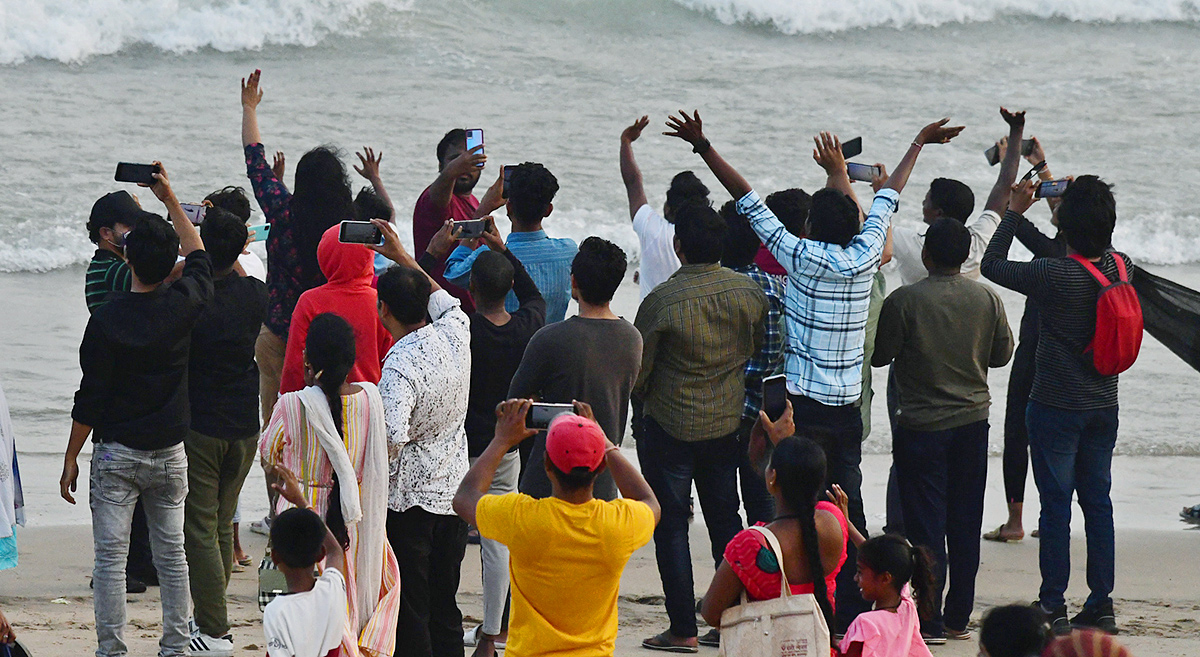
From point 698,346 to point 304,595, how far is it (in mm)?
1922

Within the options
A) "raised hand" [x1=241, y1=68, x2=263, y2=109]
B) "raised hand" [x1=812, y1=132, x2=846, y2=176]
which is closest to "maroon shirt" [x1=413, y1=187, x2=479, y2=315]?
"raised hand" [x1=241, y1=68, x2=263, y2=109]

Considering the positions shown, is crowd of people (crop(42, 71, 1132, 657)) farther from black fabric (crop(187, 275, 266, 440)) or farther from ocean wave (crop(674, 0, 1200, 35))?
ocean wave (crop(674, 0, 1200, 35))

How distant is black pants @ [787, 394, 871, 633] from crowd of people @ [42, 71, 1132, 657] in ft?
0.04

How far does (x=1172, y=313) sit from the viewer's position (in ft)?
21.8

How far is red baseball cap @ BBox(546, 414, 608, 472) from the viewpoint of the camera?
3.41 m

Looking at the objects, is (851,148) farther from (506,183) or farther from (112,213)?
(112,213)

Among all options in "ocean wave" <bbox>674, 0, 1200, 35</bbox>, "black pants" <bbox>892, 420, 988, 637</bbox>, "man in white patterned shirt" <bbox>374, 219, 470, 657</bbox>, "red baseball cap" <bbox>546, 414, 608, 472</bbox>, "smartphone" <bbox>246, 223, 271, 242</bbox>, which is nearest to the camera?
"red baseball cap" <bbox>546, 414, 608, 472</bbox>

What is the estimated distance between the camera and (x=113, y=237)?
5.18 metres

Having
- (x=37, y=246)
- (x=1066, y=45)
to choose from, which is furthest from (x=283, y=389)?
(x=1066, y=45)

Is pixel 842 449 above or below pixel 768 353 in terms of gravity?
below

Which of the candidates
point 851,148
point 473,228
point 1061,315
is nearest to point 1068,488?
point 1061,315

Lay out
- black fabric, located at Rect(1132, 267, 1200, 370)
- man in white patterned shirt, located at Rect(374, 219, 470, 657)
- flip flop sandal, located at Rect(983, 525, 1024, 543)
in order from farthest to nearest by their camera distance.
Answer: flip flop sandal, located at Rect(983, 525, 1024, 543), black fabric, located at Rect(1132, 267, 1200, 370), man in white patterned shirt, located at Rect(374, 219, 470, 657)

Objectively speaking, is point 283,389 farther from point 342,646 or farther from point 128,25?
point 128,25

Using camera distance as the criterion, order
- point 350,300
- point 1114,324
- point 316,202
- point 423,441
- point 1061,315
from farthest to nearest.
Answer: point 316,202 → point 1061,315 → point 1114,324 → point 350,300 → point 423,441
